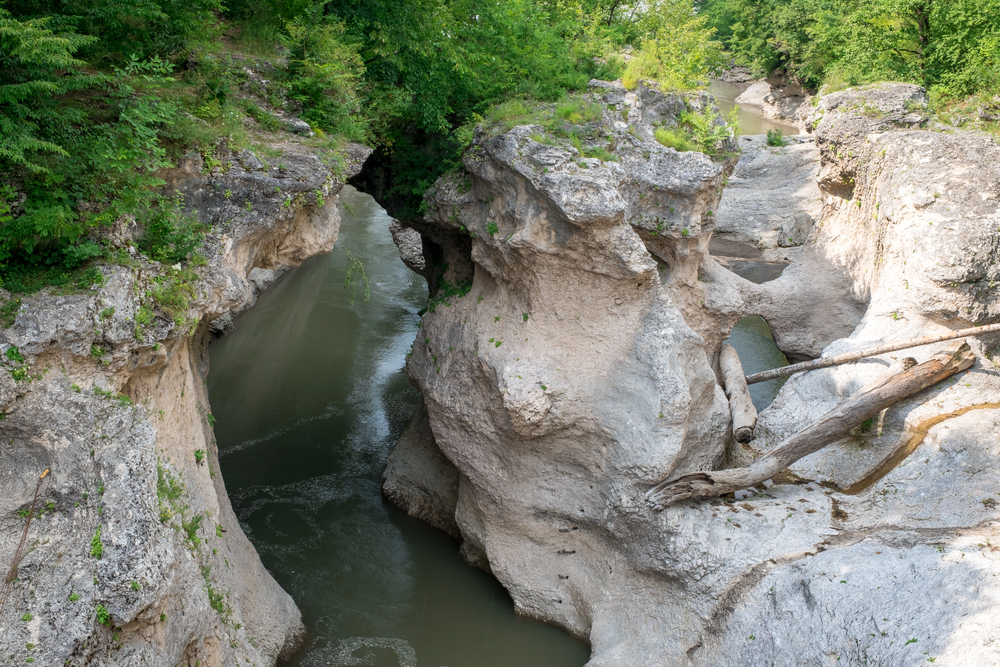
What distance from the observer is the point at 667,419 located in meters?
9.78

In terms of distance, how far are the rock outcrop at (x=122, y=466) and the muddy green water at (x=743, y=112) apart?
79.0 feet

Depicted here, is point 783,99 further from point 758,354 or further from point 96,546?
point 96,546

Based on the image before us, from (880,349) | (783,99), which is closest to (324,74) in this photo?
(880,349)

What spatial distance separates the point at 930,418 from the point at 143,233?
35.1 ft

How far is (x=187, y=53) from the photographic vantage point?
8.18 meters

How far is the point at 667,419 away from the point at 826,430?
257 centimetres

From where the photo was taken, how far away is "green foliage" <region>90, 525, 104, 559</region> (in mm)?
5863

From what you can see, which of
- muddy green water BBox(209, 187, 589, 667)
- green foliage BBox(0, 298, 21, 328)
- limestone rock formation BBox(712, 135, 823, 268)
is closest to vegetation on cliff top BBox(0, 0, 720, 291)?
green foliage BBox(0, 298, 21, 328)

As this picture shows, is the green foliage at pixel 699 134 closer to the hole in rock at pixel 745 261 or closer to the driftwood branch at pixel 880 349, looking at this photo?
the driftwood branch at pixel 880 349

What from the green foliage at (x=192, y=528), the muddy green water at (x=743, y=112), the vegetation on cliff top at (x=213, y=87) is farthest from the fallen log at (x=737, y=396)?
the muddy green water at (x=743, y=112)

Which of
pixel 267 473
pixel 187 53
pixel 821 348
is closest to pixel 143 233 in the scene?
pixel 187 53

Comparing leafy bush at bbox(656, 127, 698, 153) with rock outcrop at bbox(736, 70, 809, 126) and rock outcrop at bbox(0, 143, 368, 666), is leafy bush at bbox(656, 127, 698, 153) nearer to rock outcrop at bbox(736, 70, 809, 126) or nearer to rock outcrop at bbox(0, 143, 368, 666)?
rock outcrop at bbox(0, 143, 368, 666)

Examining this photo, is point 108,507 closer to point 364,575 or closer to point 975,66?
point 364,575

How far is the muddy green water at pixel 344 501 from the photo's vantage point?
1003cm
